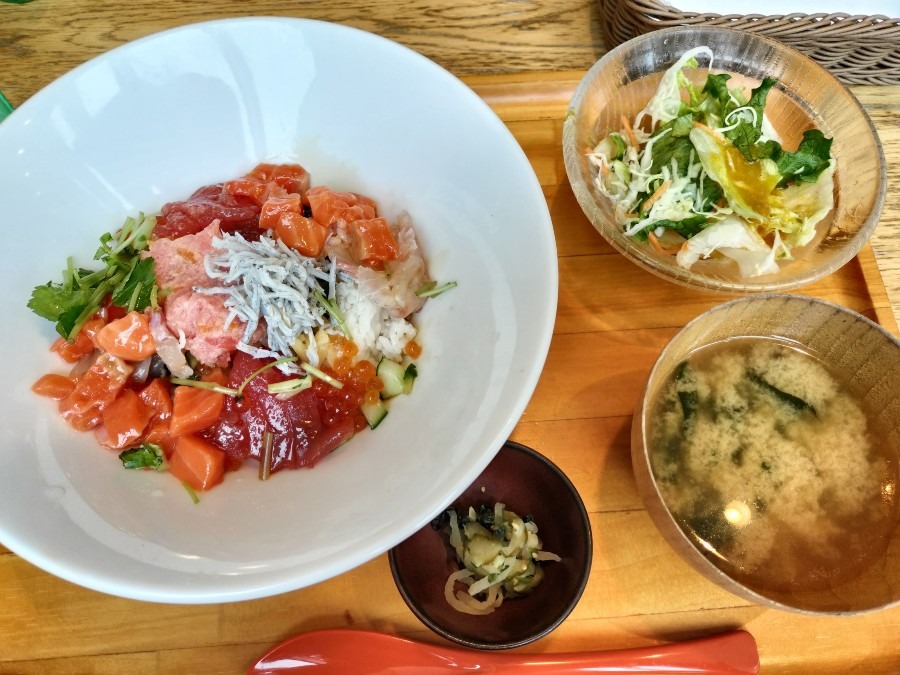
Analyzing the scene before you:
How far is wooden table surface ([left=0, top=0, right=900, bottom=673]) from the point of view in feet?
4.66

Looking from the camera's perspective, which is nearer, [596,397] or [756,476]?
[756,476]

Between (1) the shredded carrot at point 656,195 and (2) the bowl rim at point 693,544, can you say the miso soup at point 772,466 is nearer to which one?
(2) the bowl rim at point 693,544

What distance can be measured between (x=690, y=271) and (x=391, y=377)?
0.86 m

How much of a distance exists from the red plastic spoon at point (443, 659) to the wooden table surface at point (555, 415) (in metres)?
0.05

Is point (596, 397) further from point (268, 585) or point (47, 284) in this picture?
point (47, 284)

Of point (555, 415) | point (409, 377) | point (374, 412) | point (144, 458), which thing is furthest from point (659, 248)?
point (144, 458)

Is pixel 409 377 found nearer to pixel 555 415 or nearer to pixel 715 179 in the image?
pixel 555 415

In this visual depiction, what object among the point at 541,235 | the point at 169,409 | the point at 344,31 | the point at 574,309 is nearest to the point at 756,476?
the point at 574,309

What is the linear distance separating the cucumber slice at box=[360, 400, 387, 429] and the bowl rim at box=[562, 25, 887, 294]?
0.78 m

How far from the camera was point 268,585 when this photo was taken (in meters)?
1.12

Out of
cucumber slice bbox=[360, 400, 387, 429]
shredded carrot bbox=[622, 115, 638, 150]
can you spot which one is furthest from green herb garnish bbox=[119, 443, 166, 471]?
shredded carrot bbox=[622, 115, 638, 150]

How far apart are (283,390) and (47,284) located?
2.29 ft

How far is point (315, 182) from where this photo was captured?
1.79 meters

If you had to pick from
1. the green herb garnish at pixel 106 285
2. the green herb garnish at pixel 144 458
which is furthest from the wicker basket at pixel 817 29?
the green herb garnish at pixel 144 458
